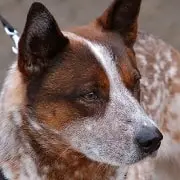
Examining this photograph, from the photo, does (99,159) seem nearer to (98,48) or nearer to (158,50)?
(98,48)

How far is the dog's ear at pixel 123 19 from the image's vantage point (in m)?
4.30

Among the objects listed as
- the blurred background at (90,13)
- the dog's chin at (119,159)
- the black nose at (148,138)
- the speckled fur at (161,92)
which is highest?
the black nose at (148,138)

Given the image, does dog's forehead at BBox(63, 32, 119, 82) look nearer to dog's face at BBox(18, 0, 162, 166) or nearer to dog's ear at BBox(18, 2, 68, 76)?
dog's face at BBox(18, 0, 162, 166)

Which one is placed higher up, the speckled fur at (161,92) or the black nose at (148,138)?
the black nose at (148,138)

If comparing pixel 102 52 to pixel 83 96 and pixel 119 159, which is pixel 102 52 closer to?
pixel 83 96

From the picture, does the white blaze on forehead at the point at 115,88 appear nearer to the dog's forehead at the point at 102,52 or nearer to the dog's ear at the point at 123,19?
the dog's forehead at the point at 102,52

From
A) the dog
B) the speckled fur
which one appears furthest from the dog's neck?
the speckled fur

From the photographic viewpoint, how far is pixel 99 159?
4105 mm

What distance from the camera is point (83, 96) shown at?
4.02m

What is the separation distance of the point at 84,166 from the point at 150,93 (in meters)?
0.96

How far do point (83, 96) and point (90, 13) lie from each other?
416 centimetres

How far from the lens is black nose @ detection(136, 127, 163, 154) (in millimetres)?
3936

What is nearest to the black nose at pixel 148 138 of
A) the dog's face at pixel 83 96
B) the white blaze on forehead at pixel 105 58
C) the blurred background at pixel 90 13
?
the dog's face at pixel 83 96

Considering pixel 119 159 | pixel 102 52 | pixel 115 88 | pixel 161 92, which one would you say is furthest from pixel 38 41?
pixel 161 92
